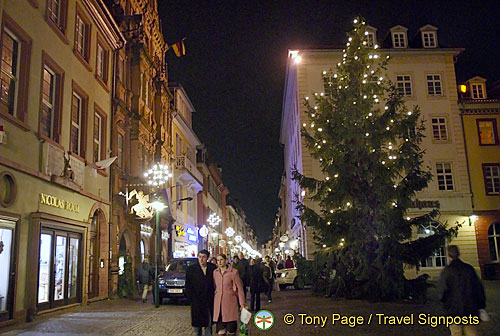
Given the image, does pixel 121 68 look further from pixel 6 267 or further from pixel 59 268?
pixel 6 267

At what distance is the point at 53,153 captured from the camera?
15836 millimetres

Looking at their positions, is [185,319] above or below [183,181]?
below

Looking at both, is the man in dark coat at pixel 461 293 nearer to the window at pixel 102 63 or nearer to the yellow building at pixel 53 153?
the yellow building at pixel 53 153

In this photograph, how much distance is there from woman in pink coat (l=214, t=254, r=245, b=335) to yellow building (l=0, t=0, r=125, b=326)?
23.0 ft

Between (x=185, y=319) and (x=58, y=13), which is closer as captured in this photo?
(x=185, y=319)

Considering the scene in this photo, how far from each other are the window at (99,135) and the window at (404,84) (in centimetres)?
2204

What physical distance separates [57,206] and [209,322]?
942 cm

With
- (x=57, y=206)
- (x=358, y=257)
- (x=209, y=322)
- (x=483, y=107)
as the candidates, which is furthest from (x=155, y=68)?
(x=209, y=322)

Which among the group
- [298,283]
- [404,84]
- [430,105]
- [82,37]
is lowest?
[298,283]

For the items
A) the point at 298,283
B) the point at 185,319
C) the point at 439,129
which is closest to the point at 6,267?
the point at 185,319

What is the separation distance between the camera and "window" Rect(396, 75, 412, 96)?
35.0 metres

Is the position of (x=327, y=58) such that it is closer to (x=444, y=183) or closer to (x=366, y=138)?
(x=444, y=183)

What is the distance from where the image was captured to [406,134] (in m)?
19.0

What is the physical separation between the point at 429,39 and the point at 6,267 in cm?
3276
